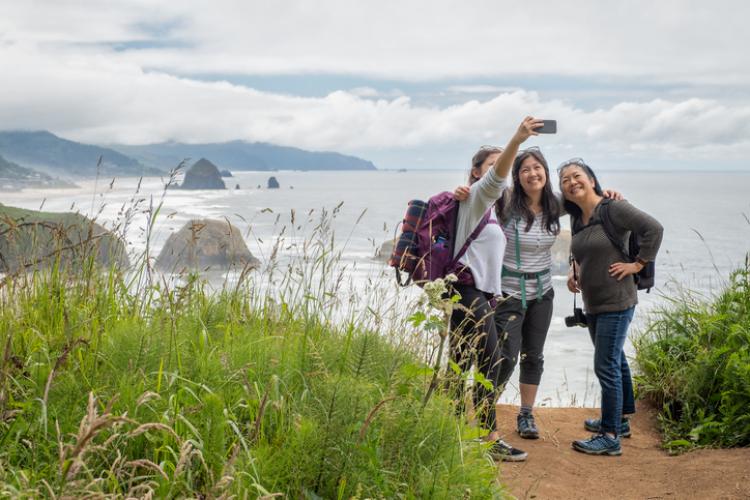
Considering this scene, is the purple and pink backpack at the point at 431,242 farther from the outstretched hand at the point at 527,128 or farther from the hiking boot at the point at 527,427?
the hiking boot at the point at 527,427

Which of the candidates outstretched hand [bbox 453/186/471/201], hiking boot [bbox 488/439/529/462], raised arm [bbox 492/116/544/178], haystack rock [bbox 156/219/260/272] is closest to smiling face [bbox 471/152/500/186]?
outstretched hand [bbox 453/186/471/201]

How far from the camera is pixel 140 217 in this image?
16.5 ft

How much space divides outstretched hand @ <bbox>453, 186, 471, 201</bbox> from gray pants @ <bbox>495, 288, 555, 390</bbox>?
933 mm

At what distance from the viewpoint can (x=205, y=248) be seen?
21.8m

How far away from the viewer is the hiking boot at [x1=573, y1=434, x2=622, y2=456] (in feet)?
19.0

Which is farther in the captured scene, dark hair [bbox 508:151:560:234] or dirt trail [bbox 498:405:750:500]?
dark hair [bbox 508:151:560:234]

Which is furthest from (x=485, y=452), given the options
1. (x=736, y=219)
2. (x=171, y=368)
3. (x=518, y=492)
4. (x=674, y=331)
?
(x=736, y=219)

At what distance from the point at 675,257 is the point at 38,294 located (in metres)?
58.7

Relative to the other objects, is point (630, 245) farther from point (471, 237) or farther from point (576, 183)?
point (471, 237)

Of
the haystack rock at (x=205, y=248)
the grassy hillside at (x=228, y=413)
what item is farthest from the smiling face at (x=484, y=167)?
the haystack rock at (x=205, y=248)

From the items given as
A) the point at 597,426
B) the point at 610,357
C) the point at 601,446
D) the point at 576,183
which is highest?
the point at 576,183

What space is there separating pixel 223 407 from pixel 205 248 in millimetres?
19135

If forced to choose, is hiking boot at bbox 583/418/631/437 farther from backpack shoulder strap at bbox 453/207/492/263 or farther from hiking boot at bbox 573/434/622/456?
backpack shoulder strap at bbox 453/207/492/263

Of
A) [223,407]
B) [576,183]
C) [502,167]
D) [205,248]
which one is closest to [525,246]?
[576,183]
